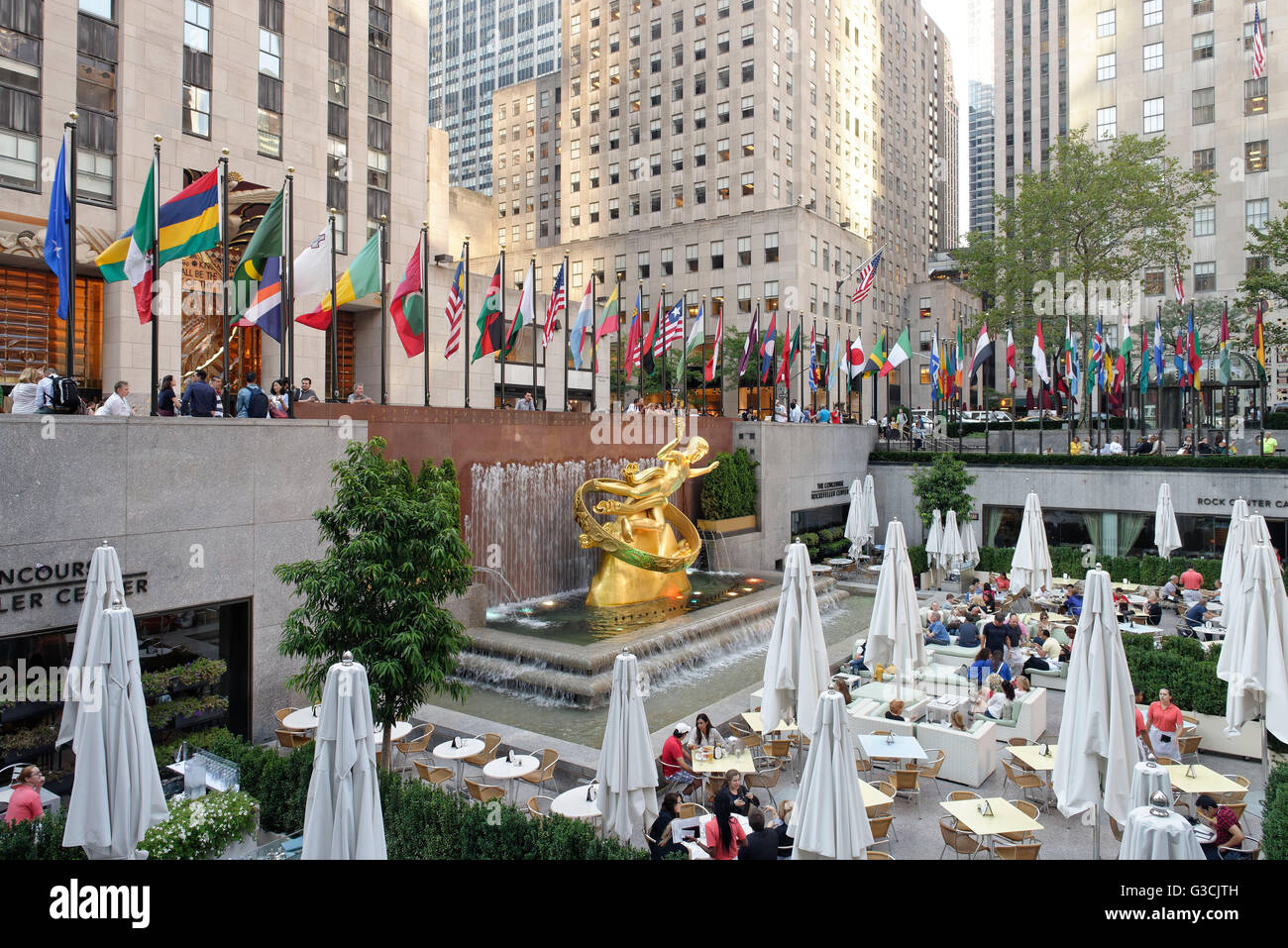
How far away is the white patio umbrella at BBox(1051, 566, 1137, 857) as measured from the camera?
9.27 metres

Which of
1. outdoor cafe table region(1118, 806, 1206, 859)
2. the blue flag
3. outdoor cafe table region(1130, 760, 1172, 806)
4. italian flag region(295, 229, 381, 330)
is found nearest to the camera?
outdoor cafe table region(1118, 806, 1206, 859)

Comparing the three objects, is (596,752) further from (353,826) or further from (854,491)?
(854,491)

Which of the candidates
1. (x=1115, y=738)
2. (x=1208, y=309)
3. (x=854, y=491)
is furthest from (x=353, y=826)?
(x=1208, y=309)

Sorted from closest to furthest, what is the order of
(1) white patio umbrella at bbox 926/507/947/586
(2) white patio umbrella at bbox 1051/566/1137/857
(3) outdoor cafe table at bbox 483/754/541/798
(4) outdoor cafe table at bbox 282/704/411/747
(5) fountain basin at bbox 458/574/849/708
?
(2) white patio umbrella at bbox 1051/566/1137/857 < (3) outdoor cafe table at bbox 483/754/541/798 < (4) outdoor cafe table at bbox 282/704/411/747 < (5) fountain basin at bbox 458/574/849/708 < (1) white patio umbrella at bbox 926/507/947/586

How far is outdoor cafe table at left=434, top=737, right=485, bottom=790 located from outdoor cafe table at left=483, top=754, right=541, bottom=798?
0.51 meters

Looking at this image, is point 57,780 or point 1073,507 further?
point 1073,507

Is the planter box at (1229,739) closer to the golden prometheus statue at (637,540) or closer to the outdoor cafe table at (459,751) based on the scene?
the outdoor cafe table at (459,751)

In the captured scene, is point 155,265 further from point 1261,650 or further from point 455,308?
point 1261,650

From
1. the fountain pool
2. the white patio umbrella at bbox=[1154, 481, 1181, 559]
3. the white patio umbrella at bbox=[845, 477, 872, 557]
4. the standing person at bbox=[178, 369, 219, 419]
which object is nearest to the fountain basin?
the fountain pool

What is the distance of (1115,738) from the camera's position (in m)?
9.27

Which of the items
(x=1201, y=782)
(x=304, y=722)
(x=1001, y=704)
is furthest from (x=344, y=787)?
(x=1001, y=704)

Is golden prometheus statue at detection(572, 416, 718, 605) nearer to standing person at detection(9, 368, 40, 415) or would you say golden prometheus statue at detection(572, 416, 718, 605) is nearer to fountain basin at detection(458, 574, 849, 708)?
fountain basin at detection(458, 574, 849, 708)

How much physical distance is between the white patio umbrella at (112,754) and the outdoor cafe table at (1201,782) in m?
11.8

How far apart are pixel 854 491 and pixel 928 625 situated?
9654 millimetres
